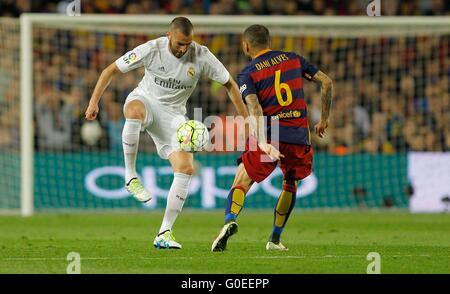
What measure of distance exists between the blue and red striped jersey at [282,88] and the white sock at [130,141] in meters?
1.25

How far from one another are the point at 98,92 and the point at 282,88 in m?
1.82

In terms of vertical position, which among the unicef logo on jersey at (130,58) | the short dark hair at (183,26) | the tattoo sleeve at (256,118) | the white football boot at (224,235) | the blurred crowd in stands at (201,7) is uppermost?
the blurred crowd in stands at (201,7)

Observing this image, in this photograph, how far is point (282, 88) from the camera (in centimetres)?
1026

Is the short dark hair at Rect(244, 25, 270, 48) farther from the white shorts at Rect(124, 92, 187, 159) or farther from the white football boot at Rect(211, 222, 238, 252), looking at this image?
the white football boot at Rect(211, 222, 238, 252)

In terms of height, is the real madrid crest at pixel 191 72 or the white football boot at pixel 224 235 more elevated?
the real madrid crest at pixel 191 72

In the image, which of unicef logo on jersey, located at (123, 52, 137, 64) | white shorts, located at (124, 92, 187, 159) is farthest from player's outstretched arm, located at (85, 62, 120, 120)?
white shorts, located at (124, 92, 187, 159)

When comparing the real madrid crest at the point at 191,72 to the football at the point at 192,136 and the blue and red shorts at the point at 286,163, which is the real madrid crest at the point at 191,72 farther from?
the blue and red shorts at the point at 286,163

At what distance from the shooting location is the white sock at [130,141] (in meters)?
10.8

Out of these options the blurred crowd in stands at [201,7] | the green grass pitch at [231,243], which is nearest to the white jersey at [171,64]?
the green grass pitch at [231,243]

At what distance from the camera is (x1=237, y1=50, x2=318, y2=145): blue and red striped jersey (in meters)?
10.2

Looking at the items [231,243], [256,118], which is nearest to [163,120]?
[256,118]

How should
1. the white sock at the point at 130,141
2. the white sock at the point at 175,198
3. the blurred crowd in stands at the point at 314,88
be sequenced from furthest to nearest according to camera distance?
the blurred crowd in stands at the point at 314,88
the white sock at the point at 130,141
the white sock at the point at 175,198
